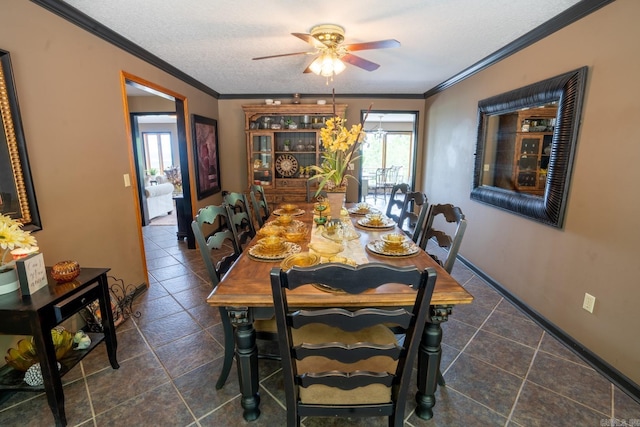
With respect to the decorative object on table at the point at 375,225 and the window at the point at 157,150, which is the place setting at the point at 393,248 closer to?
the decorative object on table at the point at 375,225

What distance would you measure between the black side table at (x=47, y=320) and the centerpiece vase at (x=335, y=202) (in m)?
1.62

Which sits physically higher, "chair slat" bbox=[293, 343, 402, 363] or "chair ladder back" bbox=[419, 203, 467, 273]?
"chair ladder back" bbox=[419, 203, 467, 273]

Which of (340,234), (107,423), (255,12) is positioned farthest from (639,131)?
(107,423)

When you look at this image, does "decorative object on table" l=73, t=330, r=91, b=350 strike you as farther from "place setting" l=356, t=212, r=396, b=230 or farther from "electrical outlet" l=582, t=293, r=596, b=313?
"electrical outlet" l=582, t=293, r=596, b=313

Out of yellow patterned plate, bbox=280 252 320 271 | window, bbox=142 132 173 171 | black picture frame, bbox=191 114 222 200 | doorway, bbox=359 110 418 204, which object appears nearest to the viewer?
yellow patterned plate, bbox=280 252 320 271

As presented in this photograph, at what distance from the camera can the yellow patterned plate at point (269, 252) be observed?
Answer: 171 centimetres

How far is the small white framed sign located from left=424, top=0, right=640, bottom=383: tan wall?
3312 millimetres

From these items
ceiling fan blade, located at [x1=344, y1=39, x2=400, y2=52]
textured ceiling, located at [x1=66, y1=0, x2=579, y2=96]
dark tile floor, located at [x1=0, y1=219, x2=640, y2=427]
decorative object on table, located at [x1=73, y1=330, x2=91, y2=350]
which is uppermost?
textured ceiling, located at [x1=66, y1=0, x2=579, y2=96]

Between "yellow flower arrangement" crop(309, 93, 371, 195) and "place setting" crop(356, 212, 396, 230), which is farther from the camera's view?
"place setting" crop(356, 212, 396, 230)

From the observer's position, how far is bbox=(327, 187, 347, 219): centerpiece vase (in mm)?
2371

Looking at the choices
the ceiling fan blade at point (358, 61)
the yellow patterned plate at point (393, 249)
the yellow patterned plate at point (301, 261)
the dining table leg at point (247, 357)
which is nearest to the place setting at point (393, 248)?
the yellow patterned plate at point (393, 249)

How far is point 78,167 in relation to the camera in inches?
86.9

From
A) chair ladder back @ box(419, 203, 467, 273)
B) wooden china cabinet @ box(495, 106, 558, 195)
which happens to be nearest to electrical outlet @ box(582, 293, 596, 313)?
wooden china cabinet @ box(495, 106, 558, 195)

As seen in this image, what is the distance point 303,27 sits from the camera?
2.37 metres
